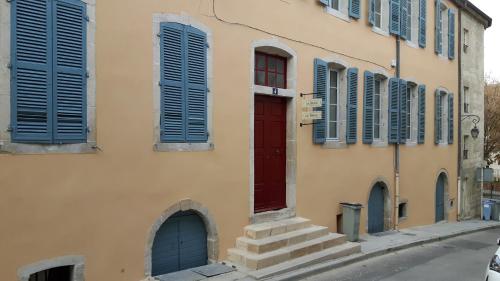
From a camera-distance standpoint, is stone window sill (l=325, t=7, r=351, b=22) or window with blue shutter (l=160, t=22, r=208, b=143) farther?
stone window sill (l=325, t=7, r=351, b=22)

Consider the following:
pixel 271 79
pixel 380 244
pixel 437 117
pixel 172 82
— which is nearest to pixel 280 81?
pixel 271 79

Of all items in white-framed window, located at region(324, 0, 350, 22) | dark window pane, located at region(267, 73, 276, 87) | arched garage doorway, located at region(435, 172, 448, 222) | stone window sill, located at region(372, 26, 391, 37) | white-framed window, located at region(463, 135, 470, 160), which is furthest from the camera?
white-framed window, located at region(463, 135, 470, 160)

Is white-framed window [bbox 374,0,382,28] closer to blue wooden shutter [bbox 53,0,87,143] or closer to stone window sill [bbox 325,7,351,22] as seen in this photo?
stone window sill [bbox 325,7,351,22]

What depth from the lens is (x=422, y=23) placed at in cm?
1392

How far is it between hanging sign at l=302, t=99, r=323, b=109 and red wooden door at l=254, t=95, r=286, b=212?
1.41 feet

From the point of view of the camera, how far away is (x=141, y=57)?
625cm

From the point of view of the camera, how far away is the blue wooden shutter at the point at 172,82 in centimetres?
653

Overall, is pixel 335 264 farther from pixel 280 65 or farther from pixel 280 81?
pixel 280 65

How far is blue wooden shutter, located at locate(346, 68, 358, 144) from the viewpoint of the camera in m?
10.4

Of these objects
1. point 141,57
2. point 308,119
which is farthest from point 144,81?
point 308,119

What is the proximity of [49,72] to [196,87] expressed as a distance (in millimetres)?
2350

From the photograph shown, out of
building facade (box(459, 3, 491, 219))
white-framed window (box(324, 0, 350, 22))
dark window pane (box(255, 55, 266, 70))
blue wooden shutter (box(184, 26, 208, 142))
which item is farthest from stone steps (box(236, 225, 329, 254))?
building facade (box(459, 3, 491, 219))

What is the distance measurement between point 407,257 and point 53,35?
8.23 meters

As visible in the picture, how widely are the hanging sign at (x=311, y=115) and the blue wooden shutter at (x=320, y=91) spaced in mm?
477
